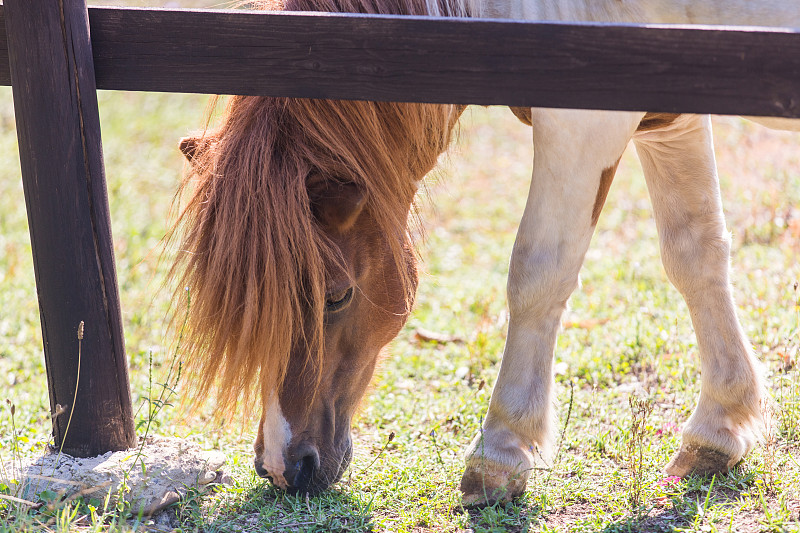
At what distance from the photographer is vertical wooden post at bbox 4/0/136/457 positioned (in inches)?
76.2

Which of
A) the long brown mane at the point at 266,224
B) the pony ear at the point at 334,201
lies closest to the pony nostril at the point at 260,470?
the long brown mane at the point at 266,224

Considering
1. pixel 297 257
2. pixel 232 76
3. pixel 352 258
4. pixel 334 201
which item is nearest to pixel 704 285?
pixel 352 258

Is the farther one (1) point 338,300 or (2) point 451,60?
(1) point 338,300

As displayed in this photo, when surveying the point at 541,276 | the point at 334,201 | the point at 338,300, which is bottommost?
the point at 338,300

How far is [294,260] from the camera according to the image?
2008 mm

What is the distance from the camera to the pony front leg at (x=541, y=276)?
211 centimetres

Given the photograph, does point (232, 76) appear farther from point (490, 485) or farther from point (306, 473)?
point (490, 485)

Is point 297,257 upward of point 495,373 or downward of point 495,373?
upward

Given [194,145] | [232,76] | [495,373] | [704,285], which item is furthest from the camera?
[495,373]

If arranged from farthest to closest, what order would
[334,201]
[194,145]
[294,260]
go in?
[194,145]
[334,201]
[294,260]

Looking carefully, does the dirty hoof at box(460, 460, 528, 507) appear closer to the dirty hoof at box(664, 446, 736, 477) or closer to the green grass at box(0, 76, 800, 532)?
the green grass at box(0, 76, 800, 532)

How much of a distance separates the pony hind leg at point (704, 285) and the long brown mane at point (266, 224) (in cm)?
107

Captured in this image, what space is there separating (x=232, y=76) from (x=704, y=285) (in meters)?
1.81

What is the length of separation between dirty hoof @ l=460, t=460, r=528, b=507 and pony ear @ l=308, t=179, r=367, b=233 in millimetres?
880
